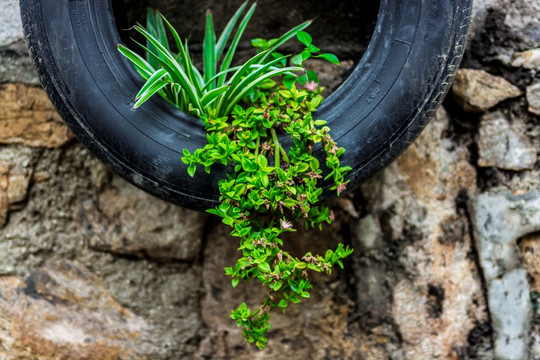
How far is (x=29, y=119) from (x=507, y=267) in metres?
1.65

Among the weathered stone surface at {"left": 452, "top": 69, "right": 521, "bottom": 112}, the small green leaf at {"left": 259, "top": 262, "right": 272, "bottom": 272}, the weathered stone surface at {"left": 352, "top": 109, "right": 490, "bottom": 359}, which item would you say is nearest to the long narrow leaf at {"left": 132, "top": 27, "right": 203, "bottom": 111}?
the small green leaf at {"left": 259, "top": 262, "right": 272, "bottom": 272}

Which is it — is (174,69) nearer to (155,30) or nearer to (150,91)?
(150,91)

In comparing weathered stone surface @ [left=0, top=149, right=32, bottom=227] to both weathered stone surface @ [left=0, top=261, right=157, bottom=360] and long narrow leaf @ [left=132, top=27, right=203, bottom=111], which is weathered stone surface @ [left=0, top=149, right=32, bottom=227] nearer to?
weathered stone surface @ [left=0, top=261, right=157, bottom=360]

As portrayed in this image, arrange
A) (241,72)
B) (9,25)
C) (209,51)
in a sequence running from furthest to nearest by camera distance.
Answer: (9,25), (209,51), (241,72)

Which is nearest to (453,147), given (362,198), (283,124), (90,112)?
(362,198)

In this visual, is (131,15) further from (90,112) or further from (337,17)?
(337,17)

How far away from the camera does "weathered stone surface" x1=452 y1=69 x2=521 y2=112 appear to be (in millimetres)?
1824

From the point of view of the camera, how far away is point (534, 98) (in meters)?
1.82

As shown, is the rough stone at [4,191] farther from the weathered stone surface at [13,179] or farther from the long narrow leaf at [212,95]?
the long narrow leaf at [212,95]

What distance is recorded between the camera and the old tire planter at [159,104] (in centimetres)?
146

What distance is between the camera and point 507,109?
1.84 metres

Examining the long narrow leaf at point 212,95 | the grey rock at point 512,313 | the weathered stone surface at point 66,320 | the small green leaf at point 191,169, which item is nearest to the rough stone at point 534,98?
the grey rock at point 512,313

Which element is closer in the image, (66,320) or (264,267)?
(264,267)

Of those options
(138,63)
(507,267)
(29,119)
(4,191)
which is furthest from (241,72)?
(507,267)
